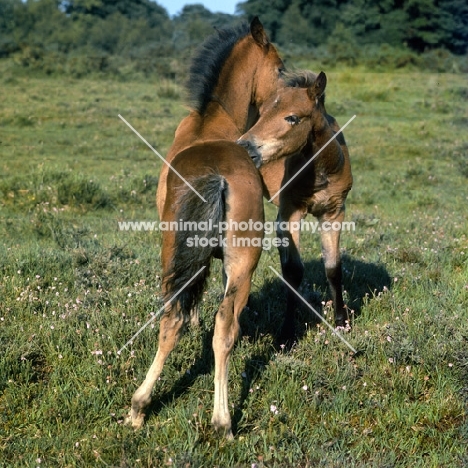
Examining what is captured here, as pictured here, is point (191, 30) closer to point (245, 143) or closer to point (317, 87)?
point (317, 87)

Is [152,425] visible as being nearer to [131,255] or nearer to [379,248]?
[131,255]

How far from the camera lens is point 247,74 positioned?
489 centimetres

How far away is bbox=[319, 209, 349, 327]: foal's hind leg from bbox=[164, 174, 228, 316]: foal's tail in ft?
Result: 5.54

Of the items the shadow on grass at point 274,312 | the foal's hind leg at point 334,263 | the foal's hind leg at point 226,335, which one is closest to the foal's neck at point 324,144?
the foal's hind leg at point 334,263

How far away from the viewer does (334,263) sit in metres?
5.10

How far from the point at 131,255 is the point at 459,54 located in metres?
28.0

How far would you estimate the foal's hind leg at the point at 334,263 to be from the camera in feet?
16.5

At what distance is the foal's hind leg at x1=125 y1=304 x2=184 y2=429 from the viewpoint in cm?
353

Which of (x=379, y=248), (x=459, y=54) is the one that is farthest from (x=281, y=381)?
(x=459, y=54)

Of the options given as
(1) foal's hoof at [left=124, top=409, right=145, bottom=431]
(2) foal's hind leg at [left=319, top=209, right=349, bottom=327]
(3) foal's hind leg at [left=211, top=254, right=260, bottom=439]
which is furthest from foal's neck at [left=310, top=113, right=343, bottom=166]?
(1) foal's hoof at [left=124, top=409, right=145, bottom=431]

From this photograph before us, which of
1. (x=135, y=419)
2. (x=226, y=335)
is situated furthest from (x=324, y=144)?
(x=135, y=419)

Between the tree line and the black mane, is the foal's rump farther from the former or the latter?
the tree line

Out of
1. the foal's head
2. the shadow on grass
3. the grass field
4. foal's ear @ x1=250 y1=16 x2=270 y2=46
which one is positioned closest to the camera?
the grass field

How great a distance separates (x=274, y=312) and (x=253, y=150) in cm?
154
